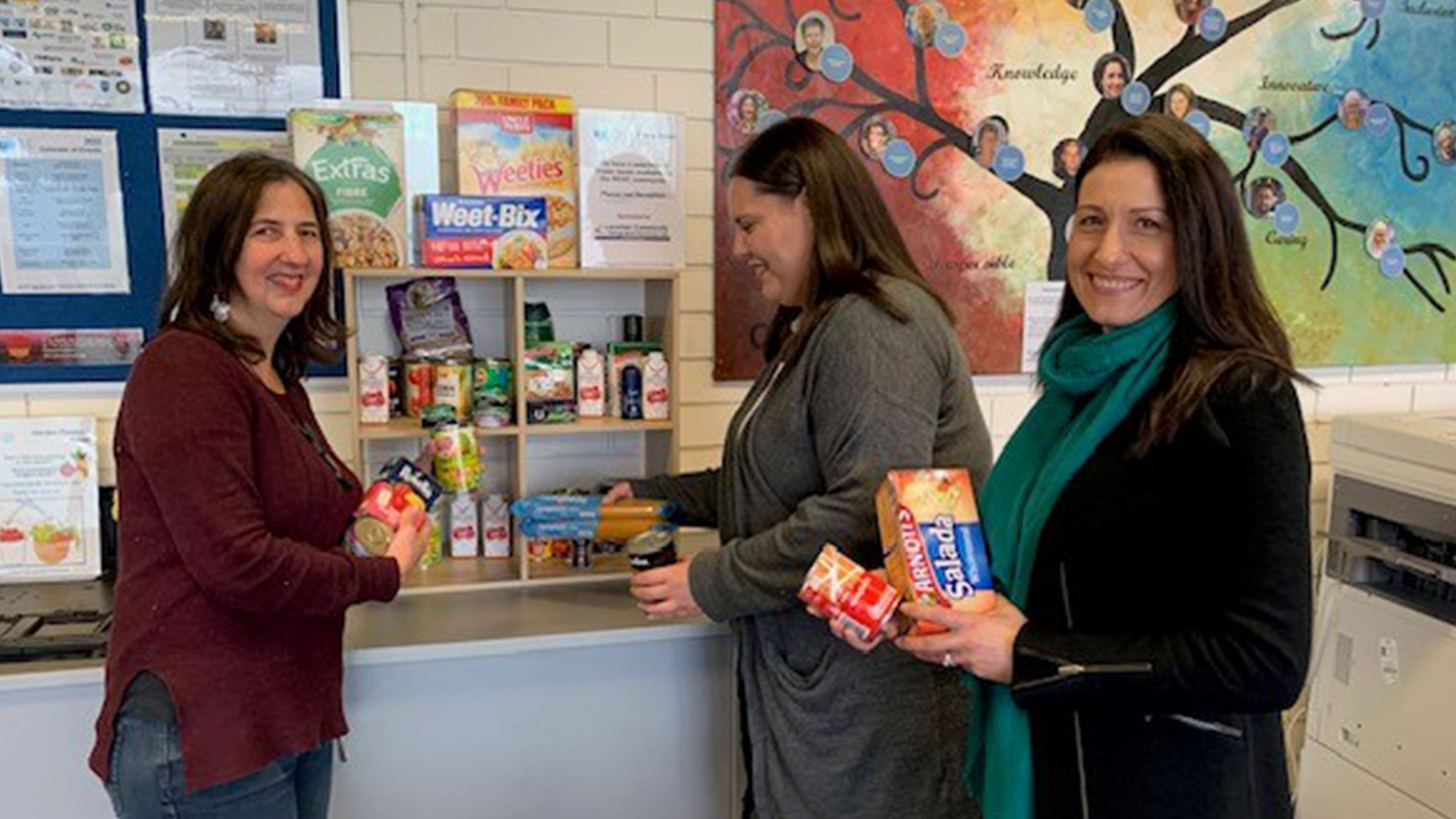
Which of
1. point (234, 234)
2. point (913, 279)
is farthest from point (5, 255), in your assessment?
point (913, 279)

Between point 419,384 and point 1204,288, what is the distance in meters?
1.53

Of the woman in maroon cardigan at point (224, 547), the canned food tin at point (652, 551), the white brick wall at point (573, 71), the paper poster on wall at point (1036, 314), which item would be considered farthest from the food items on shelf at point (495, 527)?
the paper poster on wall at point (1036, 314)

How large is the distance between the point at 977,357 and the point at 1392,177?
1.29 meters

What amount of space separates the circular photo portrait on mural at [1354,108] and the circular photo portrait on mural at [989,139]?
3.15ft

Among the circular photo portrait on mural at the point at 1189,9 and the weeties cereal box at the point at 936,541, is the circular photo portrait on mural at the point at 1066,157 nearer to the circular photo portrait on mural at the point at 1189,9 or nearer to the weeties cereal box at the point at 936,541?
the circular photo portrait on mural at the point at 1189,9

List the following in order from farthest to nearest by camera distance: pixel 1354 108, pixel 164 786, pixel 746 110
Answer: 1. pixel 1354 108
2. pixel 746 110
3. pixel 164 786

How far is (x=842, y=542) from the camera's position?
4.96 ft

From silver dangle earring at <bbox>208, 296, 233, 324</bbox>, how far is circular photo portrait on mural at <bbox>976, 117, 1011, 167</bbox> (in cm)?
176

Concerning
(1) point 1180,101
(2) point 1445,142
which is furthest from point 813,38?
(2) point 1445,142

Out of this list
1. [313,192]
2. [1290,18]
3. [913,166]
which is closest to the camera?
[313,192]

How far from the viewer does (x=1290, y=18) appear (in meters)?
2.71

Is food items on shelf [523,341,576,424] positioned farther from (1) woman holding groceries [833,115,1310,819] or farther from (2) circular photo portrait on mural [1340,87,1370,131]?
(2) circular photo portrait on mural [1340,87,1370,131]

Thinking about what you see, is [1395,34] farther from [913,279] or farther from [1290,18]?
[913,279]

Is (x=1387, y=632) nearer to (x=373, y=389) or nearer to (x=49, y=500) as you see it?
(x=373, y=389)
